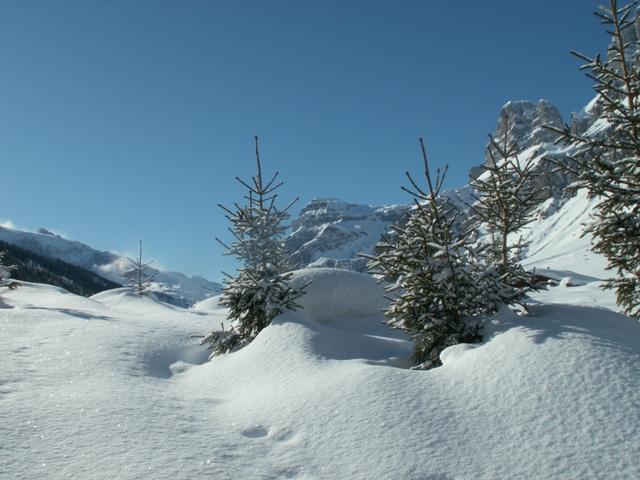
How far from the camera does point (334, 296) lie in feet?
41.8

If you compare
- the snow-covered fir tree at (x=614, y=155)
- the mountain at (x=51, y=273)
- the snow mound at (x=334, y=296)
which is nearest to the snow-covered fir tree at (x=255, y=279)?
the snow mound at (x=334, y=296)

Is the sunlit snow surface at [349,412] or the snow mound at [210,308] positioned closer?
the sunlit snow surface at [349,412]

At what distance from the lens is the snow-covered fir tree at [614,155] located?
24.7ft

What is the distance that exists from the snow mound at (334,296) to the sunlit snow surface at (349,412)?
3.72m

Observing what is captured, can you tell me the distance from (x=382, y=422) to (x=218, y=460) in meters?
1.80

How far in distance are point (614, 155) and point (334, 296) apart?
744 cm

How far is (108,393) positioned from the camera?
6.55 meters

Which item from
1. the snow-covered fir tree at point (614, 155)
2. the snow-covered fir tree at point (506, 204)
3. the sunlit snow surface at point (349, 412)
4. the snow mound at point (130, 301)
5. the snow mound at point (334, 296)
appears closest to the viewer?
the sunlit snow surface at point (349, 412)

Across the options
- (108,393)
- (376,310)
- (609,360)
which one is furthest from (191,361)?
(609,360)

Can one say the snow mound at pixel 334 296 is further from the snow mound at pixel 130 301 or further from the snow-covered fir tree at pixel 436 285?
the snow mound at pixel 130 301

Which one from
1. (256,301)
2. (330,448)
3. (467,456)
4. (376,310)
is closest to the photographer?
(467,456)

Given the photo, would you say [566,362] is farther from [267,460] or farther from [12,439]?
[12,439]

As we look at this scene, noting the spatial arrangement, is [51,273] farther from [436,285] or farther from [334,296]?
[436,285]

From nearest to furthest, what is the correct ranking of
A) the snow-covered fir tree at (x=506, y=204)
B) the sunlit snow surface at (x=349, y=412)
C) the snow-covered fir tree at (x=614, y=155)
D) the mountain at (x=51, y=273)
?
1. the sunlit snow surface at (x=349, y=412)
2. the snow-covered fir tree at (x=614, y=155)
3. the snow-covered fir tree at (x=506, y=204)
4. the mountain at (x=51, y=273)
